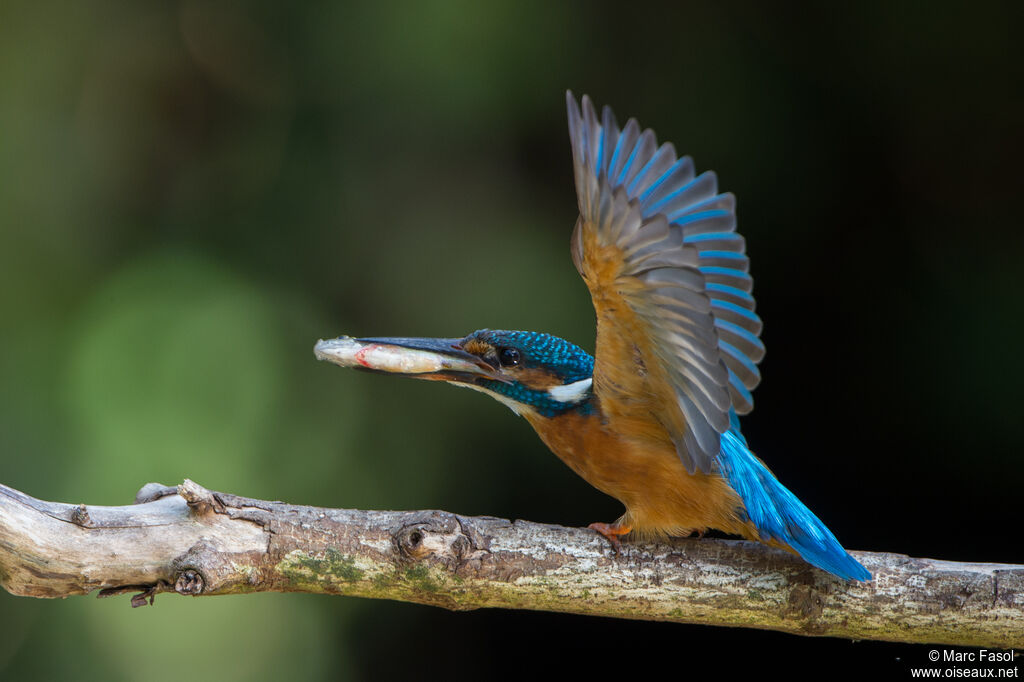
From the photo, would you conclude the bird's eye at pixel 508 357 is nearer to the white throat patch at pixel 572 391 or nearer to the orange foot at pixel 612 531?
the white throat patch at pixel 572 391

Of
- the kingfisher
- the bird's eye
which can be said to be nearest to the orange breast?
the kingfisher

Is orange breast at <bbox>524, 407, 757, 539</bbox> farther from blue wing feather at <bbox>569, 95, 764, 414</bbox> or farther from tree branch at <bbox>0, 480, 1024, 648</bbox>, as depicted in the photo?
blue wing feather at <bbox>569, 95, 764, 414</bbox>

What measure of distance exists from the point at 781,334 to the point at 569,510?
0.72 metres

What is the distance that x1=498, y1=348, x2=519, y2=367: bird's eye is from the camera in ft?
5.44

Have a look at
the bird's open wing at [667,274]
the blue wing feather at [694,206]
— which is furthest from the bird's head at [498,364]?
the blue wing feather at [694,206]

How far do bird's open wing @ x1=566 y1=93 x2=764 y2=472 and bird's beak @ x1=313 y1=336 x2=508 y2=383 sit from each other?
0.93ft

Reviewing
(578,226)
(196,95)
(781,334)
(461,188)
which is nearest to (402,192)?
(461,188)

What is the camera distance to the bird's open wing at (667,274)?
130 cm

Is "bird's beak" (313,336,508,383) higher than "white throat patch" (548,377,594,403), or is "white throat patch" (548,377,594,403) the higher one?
"bird's beak" (313,336,508,383)

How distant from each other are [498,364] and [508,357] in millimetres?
21

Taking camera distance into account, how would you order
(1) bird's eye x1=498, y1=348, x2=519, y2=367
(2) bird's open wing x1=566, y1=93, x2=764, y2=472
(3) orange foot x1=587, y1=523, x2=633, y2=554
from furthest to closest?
1. (1) bird's eye x1=498, y1=348, x2=519, y2=367
2. (3) orange foot x1=587, y1=523, x2=633, y2=554
3. (2) bird's open wing x1=566, y1=93, x2=764, y2=472

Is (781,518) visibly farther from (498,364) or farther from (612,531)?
(498,364)

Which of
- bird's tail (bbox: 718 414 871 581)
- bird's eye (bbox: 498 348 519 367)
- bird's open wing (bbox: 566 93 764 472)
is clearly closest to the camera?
bird's open wing (bbox: 566 93 764 472)

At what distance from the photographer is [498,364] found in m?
1.67
